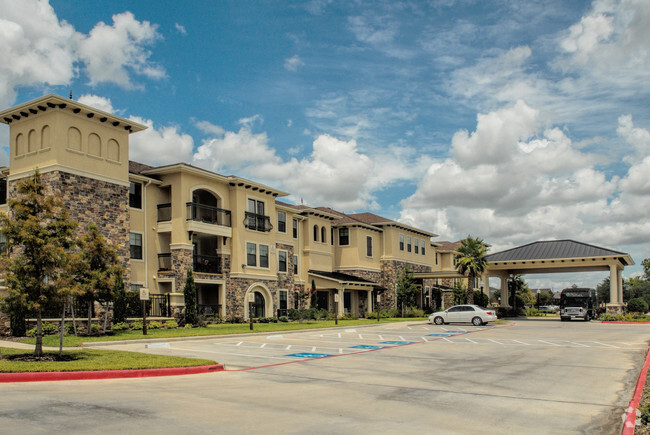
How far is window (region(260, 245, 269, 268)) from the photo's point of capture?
3888 cm

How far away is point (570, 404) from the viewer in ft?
33.6

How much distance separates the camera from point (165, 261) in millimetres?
33312

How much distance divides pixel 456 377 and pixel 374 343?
980 centimetres

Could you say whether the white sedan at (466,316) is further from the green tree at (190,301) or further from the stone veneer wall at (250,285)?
the green tree at (190,301)

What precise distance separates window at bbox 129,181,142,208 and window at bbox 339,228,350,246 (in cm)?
2303

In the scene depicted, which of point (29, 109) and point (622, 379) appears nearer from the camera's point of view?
point (622, 379)

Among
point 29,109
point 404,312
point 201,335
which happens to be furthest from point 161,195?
point 404,312

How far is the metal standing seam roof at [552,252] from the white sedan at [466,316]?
46.2 feet

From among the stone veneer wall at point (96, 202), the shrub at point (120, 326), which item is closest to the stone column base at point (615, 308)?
the stone veneer wall at point (96, 202)

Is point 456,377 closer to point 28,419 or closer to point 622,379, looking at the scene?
point 622,379

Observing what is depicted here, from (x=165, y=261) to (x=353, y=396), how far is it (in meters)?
24.7

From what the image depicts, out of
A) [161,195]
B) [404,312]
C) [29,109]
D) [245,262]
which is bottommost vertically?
[404,312]

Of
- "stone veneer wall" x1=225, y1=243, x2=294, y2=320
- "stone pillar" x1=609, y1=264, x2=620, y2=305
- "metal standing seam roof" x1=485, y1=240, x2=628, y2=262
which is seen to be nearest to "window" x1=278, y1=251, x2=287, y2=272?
"stone veneer wall" x1=225, y1=243, x2=294, y2=320

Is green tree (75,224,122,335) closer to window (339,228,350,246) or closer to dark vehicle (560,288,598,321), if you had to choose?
window (339,228,350,246)
